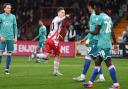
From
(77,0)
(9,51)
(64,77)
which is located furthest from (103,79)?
(77,0)

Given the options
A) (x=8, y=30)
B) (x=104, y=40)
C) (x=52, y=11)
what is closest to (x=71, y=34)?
(x=52, y=11)

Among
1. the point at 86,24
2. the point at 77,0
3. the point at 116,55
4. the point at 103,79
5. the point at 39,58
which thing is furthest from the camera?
the point at 77,0

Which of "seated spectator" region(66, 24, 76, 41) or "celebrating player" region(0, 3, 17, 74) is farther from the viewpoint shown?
"seated spectator" region(66, 24, 76, 41)

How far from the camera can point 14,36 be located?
19734mm

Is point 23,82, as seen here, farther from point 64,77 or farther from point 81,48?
point 81,48

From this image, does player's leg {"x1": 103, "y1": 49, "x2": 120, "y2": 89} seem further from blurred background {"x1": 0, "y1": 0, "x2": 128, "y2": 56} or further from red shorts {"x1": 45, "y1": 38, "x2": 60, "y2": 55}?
blurred background {"x1": 0, "y1": 0, "x2": 128, "y2": 56}

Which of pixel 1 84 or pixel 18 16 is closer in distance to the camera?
pixel 1 84

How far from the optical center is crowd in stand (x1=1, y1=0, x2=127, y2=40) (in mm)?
39031

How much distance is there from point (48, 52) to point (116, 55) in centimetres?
1500

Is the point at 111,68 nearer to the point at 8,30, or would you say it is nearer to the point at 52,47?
the point at 52,47

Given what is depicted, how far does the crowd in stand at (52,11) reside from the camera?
Answer: 3903 cm

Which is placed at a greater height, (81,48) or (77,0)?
(77,0)

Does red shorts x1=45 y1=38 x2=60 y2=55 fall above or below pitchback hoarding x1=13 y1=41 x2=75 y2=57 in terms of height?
above

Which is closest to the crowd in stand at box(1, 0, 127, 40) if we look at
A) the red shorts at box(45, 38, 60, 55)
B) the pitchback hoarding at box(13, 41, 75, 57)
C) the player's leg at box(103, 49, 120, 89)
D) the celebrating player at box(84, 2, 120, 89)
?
the pitchback hoarding at box(13, 41, 75, 57)
